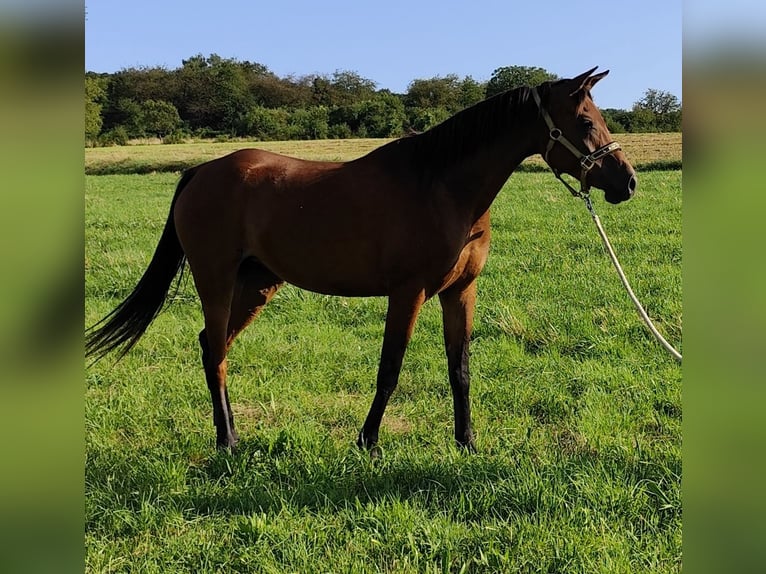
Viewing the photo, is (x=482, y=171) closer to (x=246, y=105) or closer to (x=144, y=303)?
(x=144, y=303)

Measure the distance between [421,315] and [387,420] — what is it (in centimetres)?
232

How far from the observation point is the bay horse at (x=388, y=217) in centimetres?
316

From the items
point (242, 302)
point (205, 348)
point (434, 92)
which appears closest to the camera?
point (205, 348)

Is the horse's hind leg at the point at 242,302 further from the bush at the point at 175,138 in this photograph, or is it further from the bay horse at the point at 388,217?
the bush at the point at 175,138

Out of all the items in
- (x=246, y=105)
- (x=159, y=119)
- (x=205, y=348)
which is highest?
(x=246, y=105)

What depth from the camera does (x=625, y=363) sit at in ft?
15.4

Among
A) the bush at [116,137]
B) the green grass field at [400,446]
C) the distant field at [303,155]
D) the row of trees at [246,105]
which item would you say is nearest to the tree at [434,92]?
the row of trees at [246,105]

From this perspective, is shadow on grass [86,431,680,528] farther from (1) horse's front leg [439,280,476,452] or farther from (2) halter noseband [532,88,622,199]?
(2) halter noseband [532,88,622,199]

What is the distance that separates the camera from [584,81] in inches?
119

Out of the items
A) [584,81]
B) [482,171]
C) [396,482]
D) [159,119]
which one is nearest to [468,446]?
[396,482]

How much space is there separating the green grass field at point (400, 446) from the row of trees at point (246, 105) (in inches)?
1033

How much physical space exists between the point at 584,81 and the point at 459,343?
1729 millimetres
